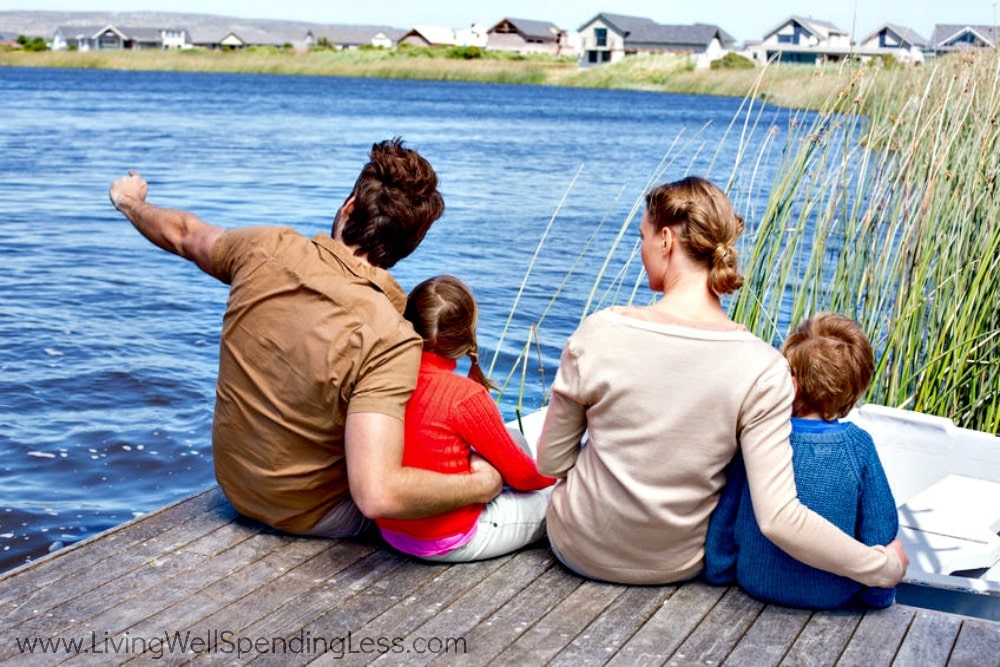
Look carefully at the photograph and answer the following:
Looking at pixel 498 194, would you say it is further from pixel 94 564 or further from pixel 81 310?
pixel 94 564

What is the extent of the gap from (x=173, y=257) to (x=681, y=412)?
A: 8490 mm

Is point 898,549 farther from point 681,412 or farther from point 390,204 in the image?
point 390,204

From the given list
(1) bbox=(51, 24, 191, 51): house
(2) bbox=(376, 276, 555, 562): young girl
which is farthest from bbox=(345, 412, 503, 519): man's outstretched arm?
(1) bbox=(51, 24, 191, 51): house

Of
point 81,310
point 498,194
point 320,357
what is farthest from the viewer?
point 498,194

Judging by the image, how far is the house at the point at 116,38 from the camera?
94250mm

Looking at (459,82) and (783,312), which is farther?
(459,82)

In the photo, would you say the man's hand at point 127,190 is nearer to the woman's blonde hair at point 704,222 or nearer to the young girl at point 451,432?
the young girl at point 451,432

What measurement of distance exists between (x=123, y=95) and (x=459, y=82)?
23168mm

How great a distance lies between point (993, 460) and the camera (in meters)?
3.18

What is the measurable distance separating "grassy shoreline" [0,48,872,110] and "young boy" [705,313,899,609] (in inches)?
1957

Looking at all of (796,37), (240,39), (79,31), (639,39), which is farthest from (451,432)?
(79,31)

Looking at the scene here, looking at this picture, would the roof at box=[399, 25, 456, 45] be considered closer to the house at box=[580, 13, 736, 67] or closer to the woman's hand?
the house at box=[580, 13, 736, 67]

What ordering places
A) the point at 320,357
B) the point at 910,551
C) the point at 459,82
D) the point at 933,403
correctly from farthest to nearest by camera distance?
the point at 459,82 < the point at 933,403 < the point at 910,551 < the point at 320,357

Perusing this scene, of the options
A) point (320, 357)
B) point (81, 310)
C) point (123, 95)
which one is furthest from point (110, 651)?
point (123, 95)
